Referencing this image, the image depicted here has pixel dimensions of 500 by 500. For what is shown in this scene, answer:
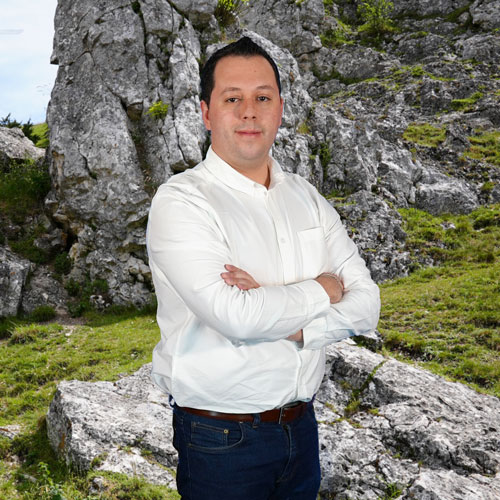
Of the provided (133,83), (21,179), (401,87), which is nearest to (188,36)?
(133,83)

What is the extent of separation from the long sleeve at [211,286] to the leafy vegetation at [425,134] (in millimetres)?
23558

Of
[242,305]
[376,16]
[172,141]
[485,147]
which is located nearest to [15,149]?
[172,141]

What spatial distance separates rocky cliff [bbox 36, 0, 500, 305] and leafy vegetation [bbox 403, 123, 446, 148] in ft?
0.24

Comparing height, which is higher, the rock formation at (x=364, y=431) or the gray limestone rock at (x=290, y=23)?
the gray limestone rock at (x=290, y=23)

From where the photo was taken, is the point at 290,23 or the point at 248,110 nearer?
the point at 248,110

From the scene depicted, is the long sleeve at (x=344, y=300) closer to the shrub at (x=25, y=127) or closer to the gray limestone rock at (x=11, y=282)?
the gray limestone rock at (x=11, y=282)

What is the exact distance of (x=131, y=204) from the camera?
1623 cm

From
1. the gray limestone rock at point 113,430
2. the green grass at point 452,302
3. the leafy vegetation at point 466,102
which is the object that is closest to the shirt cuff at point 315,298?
the gray limestone rock at point 113,430

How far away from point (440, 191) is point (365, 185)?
3.94 metres

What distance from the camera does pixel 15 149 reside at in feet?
66.1

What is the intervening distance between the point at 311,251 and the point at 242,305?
0.81 metres

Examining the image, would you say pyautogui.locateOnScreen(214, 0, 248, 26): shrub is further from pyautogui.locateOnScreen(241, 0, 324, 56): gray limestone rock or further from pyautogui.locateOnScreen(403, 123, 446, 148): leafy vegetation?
pyautogui.locateOnScreen(241, 0, 324, 56): gray limestone rock

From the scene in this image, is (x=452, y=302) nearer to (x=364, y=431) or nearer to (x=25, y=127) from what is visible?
(x=364, y=431)

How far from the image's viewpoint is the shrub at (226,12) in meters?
20.0
